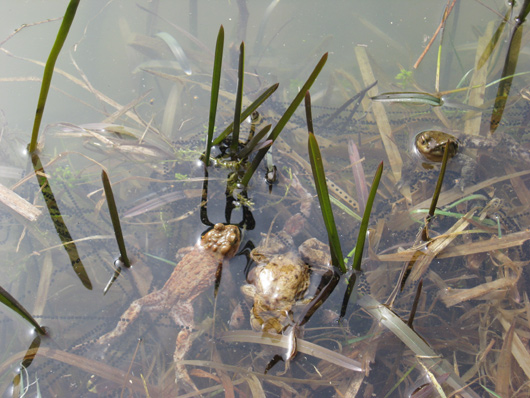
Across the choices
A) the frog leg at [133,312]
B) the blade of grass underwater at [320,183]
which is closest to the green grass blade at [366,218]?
the blade of grass underwater at [320,183]

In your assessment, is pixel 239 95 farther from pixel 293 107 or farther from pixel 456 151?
pixel 456 151

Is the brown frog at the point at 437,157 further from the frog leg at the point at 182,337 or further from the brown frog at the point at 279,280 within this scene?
the frog leg at the point at 182,337

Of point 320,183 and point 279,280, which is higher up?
point 320,183

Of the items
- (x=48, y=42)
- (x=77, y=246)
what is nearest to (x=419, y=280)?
(x=77, y=246)

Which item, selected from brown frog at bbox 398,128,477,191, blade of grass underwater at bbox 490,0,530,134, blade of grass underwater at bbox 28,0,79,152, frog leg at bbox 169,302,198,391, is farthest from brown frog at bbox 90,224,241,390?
blade of grass underwater at bbox 490,0,530,134

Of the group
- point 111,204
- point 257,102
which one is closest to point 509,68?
point 257,102

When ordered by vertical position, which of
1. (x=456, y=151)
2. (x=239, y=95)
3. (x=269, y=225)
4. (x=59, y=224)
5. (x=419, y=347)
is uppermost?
(x=239, y=95)

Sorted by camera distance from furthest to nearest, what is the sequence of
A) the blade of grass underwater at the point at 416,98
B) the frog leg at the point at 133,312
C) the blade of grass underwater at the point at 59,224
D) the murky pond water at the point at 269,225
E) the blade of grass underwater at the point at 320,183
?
the blade of grass underwater at the point at 416,98, the blade of grass underwater at the point at 59,224, the frog leg at the point at 133,312, the murky pond water at the point at 269,225, the blade of grass underwater at the point at 320,183

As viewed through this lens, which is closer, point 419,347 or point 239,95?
point 239,95
